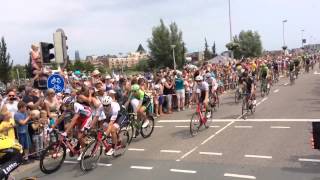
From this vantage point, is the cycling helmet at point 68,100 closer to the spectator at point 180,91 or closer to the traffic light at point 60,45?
the traffic light at point 60,45

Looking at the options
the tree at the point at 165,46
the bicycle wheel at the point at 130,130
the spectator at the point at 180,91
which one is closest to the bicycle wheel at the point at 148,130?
the bicycle wheel at the point at 130,130

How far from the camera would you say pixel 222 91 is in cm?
2869

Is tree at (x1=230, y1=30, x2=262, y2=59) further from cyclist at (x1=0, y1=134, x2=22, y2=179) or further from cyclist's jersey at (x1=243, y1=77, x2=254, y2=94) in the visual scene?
cyclist at (x1=0, y1=134, x2=22, y2=179)

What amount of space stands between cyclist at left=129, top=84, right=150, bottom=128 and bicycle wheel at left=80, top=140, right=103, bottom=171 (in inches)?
132

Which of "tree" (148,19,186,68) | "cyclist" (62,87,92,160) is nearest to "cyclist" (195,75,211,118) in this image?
"cyclist" (62,87,92,160)

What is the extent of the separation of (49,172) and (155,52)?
240 feet

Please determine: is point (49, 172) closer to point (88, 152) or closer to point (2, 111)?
point (88, 152)

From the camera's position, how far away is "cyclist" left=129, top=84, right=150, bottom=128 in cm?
1448

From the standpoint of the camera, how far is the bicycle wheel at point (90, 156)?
10.8 m

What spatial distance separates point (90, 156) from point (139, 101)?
4195 millimetres

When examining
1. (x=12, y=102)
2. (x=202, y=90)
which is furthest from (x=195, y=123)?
(x=12, y=102)

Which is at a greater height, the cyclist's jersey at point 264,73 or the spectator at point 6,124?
the cyclist's jersey at point 264,73

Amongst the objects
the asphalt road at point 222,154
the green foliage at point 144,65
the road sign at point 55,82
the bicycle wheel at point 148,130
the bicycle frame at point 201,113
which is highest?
the green foliage at point 144,65

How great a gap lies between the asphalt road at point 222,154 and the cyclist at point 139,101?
25.6 inches
